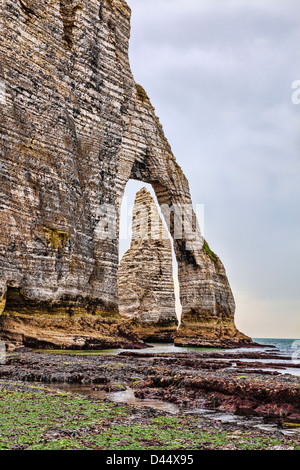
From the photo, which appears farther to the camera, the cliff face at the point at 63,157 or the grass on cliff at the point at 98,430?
the cliff face at the point at 63,157

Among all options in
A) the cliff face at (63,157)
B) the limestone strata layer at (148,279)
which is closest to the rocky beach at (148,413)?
the cliff face at (63,157)

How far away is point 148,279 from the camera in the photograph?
50531mm

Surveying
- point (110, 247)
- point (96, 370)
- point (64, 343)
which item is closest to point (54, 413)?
point (96, 370)

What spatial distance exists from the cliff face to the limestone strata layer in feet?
58.7

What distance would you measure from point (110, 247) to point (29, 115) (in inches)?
395

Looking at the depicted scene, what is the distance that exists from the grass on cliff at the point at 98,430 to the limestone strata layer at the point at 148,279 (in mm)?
42233

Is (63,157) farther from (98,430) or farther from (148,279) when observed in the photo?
(148,279)

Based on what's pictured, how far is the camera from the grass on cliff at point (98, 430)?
3.97m

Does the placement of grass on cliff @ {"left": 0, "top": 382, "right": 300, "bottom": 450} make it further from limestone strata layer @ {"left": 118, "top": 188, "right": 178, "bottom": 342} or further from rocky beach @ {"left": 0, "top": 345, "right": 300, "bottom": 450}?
limestone strata layer @ {"left": 118, "top": 188, "right": 178, "bottom": 342}

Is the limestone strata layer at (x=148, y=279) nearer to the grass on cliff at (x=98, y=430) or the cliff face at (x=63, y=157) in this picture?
the cliff face at (x=63, y=157)

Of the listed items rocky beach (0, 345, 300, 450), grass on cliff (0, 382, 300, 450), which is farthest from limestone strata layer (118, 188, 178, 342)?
grass on cliff (0, 382, 300, 450)

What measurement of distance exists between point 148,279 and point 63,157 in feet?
92.2

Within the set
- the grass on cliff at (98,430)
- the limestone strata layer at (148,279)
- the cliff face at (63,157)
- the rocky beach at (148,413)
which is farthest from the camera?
the limestone strata layer at (148,279)

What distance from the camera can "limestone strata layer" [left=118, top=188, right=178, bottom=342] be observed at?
4841 centimetres
